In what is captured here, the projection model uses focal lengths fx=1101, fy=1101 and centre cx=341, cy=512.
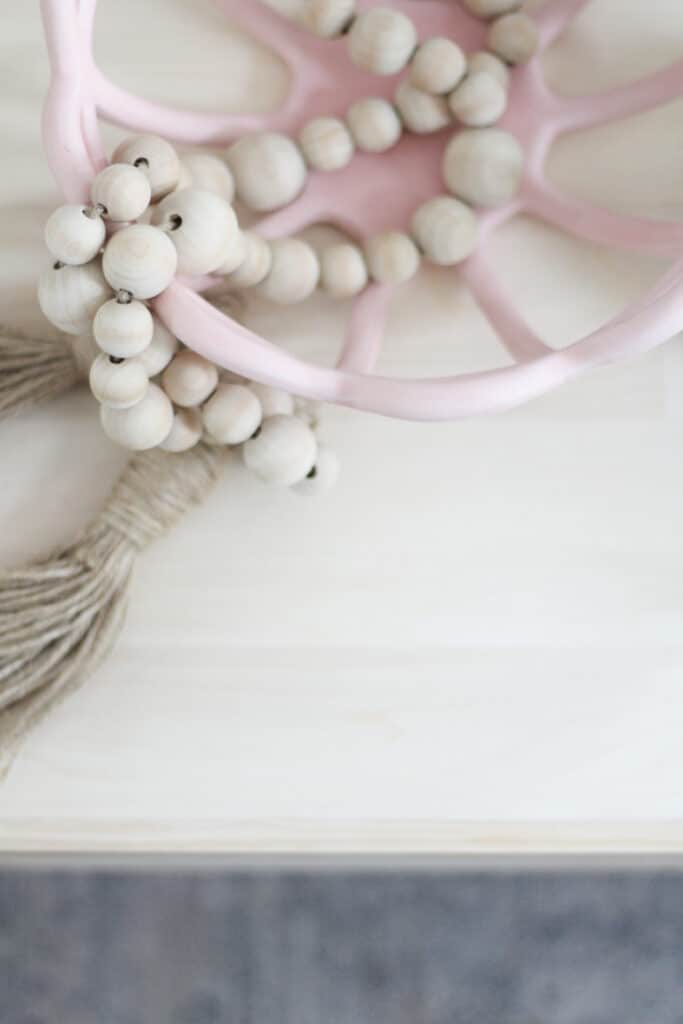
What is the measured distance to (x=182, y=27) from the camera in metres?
0.59

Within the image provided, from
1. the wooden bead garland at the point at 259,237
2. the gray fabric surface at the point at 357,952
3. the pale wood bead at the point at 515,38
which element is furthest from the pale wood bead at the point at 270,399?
Answer: the gray fabric surface at the point at 357,952

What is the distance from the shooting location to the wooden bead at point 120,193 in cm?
42

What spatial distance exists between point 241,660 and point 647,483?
221 mm

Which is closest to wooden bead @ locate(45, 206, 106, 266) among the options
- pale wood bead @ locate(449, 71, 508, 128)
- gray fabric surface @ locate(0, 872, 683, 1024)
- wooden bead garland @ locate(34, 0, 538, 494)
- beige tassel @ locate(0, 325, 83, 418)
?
wooden bead garland @ locate(34, 0, 538, 494)

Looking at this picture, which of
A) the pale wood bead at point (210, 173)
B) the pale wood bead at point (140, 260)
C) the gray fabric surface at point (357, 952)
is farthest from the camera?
the gray fabric surface at point (357, 952)

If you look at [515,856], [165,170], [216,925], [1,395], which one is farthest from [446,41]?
[216,925]

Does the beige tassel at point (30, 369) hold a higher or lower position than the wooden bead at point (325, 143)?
lower

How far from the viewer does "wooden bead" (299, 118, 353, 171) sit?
55 cm

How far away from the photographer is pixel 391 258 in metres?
0.55

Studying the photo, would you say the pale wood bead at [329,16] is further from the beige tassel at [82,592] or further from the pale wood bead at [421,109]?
the beige tassel at [82,592]

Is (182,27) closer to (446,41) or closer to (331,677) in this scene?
(446,41)

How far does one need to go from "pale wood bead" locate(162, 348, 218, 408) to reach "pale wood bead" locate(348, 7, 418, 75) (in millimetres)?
182

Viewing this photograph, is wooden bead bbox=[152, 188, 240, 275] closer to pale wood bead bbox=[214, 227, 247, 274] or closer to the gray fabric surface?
pale wood bead bbox=[214, 227, 247, 274]

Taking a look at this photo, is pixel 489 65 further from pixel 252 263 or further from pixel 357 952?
Result: pixel 357 952
